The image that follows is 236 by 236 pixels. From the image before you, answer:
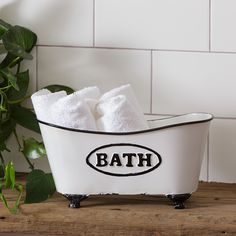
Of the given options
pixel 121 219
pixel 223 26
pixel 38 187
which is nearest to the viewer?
pixel 121 219

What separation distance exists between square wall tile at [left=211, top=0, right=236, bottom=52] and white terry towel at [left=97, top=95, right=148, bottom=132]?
284 millimetres

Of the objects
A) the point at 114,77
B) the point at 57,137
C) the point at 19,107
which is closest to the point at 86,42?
the point at 114,77

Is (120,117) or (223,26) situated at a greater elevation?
(223,26)

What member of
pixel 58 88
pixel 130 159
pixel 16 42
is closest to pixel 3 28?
pixel 16 42

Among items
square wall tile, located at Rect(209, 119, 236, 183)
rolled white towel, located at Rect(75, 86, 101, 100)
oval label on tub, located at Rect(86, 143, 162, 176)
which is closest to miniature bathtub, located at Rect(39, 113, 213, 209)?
oval label on tub, located at Rect(86, 143, 162, 176)

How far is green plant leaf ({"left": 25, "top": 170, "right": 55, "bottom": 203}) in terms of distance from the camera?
47.5 inches

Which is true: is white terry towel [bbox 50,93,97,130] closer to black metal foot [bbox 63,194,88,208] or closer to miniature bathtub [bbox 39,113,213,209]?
miniature bathtub [bbox 39,113,213,209]

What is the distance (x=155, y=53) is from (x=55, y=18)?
0.74 feet

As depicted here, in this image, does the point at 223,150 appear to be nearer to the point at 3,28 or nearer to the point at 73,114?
the point at 73,114

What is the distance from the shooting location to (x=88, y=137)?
1128 mm

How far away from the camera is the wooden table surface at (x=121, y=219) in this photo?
1080 millimetres

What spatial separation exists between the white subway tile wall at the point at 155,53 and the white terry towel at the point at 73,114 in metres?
0.25

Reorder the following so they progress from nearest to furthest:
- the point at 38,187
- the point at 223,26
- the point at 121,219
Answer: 1. the point at 121,219
2. the point at 38,187
3. the point at 223,26

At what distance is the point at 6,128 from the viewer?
1.40m
